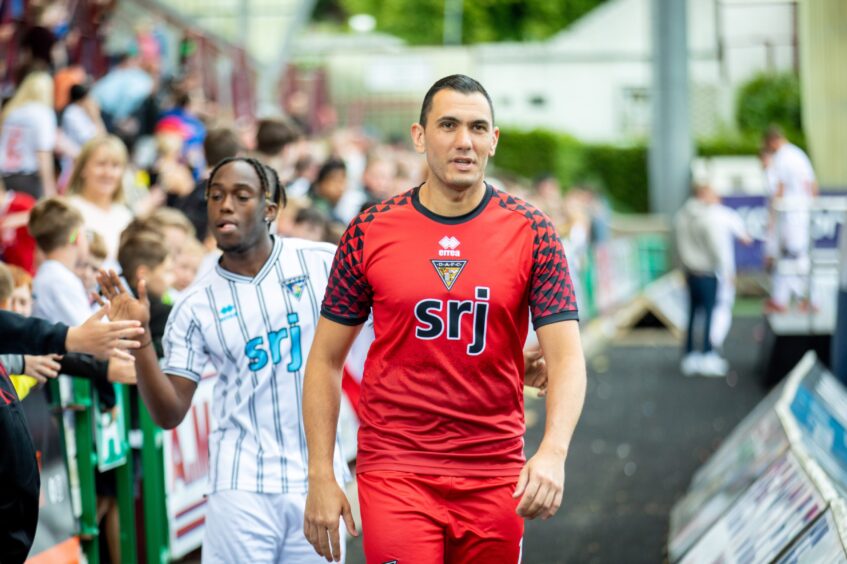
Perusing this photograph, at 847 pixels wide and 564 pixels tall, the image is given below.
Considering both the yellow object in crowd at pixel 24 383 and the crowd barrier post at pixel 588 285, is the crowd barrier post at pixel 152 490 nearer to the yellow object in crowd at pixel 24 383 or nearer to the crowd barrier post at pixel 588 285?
the yellow object in crowd at pixel 24 383

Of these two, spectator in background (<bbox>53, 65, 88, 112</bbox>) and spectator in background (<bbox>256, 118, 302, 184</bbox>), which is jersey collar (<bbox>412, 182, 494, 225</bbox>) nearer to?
spectator in background (<bbox>256, 118, 302, 184</bbox>)

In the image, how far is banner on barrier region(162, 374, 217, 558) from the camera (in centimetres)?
705

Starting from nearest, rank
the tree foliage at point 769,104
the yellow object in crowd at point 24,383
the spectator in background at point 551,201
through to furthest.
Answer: the yellow object in crowd at point 24,383 < the spectator in background at point 551,201 < the tree foliage at point 769,104

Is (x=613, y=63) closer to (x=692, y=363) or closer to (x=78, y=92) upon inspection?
(x=692, y=363)

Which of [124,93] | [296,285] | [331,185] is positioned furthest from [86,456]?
[124,93]

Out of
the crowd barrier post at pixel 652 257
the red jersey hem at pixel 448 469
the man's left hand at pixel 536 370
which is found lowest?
the crowd barrier post at pixel 652 257

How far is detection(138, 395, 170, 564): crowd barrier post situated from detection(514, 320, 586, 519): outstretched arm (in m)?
3.26

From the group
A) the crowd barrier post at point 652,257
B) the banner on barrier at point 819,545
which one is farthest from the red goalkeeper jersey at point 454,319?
the crowd barrier post at point 652,257

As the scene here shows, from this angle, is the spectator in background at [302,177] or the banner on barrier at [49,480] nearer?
the banner on barrier at [49,480]

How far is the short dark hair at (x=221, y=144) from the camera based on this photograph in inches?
304

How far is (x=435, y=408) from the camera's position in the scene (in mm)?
4117

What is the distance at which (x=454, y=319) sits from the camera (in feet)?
13.4

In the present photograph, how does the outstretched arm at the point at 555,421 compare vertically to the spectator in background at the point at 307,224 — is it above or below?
below

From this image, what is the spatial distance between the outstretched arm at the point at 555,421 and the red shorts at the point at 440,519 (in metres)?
0.28
